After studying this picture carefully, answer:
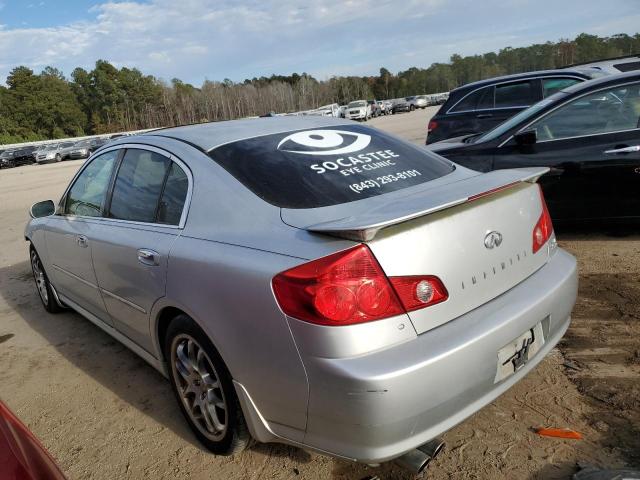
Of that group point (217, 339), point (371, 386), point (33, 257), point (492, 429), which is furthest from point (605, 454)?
point (33, 257)

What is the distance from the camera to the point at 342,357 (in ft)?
5.87

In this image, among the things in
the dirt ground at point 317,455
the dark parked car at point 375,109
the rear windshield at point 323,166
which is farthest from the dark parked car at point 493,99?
the dark parked car at point 375,109

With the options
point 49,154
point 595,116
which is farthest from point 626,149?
point 49,154

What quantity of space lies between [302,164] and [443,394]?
1.30m

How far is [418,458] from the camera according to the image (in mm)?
2156

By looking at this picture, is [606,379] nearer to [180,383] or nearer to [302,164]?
[302,164]

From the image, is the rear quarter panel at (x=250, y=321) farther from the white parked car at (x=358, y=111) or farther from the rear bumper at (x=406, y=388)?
the white parked car at (x=358, y=111)

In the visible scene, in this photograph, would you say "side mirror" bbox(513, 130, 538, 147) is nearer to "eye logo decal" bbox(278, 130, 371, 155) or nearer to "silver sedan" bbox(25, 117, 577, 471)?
"silver sedan" bbox(25, 117, 577, 471)

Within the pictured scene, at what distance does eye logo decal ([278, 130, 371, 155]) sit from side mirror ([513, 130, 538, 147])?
8.47ft

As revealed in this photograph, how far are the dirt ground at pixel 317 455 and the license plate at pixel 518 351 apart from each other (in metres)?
0.41

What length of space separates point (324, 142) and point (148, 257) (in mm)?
1126

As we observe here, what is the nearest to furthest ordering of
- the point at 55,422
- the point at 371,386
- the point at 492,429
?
the point at 371,386
the point at 492,429
the point at 55,422

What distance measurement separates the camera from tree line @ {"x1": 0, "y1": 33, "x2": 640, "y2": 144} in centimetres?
9431

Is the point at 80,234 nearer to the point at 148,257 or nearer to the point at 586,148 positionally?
the point at 148,257
